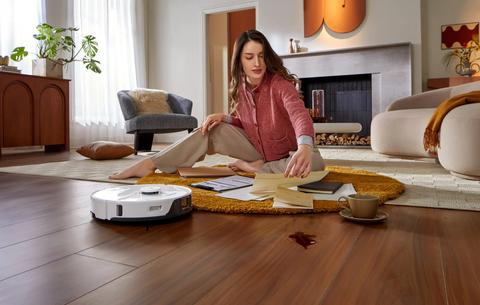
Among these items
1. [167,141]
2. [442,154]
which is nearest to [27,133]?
[167,141]

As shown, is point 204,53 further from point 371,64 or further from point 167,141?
point 371,64

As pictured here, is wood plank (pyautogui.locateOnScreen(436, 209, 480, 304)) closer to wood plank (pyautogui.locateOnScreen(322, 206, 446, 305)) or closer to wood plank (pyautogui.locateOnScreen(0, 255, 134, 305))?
wood plank (pyautogui.locateOnScreen(322, 206, 446, 305))

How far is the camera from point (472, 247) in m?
0.81

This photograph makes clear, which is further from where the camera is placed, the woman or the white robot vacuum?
the woman

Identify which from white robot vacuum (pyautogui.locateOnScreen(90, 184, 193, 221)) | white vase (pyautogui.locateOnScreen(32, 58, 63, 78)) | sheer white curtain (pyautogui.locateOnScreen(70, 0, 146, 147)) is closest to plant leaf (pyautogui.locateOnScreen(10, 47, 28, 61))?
white vase (pyautogui.locateOnScreen(32, 58, 63, 78))

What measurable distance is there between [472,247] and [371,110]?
4278 millimetres

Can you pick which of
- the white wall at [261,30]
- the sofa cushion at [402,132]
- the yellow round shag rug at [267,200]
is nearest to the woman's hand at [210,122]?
the yellow round shag rug at [267,200]

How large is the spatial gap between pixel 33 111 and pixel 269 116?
116 inches

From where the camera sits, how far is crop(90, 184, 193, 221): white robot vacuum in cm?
100

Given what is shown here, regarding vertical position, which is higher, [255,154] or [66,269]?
[255,154]

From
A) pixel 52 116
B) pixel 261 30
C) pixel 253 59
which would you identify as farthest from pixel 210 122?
pixel 261 30

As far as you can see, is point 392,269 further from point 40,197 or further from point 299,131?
point 40,197

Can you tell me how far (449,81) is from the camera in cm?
433

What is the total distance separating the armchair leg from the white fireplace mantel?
2310 mm
